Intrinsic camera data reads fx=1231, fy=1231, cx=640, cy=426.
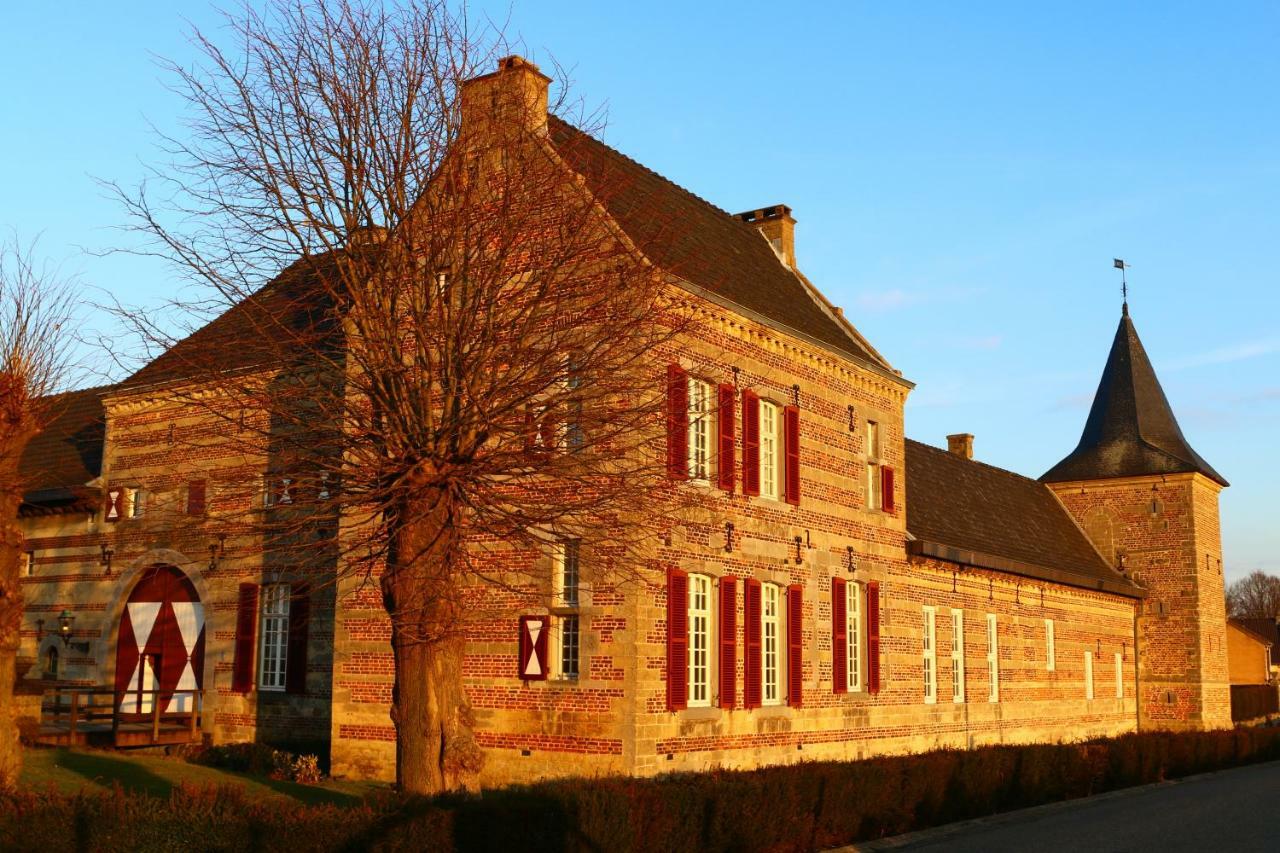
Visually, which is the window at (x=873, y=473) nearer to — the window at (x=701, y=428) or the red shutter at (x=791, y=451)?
the red shutter at (x=791, y=451)

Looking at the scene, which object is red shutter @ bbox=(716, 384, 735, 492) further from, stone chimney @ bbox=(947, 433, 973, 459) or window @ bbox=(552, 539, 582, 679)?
stone chimney @ bbox=(947, 433, 973, 459)

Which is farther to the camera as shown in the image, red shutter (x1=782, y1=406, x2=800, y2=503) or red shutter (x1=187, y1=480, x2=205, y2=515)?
red shutter (x1=187, y1=480, x2=205, y2=515)

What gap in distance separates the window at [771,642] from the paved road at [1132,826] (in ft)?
12.5

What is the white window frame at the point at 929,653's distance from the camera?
81.8 ft

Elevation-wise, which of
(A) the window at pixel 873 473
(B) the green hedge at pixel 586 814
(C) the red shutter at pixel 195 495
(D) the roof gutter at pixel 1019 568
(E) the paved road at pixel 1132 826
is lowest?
(E) the paved road at pixel 1132 826

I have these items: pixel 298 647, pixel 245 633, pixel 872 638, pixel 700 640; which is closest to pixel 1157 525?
pixel 872 638

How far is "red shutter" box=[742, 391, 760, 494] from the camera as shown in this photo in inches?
755

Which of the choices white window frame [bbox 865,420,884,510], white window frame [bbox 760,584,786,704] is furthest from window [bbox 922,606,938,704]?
white window frame [bbox 760,584,786,704]

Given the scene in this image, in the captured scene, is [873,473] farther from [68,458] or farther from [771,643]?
[68,458]

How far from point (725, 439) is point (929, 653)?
9.50 meters

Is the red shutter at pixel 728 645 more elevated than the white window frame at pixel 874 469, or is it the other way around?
the white window frame at pixel 874 469

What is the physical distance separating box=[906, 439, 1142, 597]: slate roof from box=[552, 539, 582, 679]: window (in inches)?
368

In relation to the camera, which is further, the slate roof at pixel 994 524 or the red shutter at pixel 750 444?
the slate roof at pixel 994 524

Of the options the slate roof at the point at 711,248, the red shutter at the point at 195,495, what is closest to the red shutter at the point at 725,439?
the slate roof at the point at 711,248
